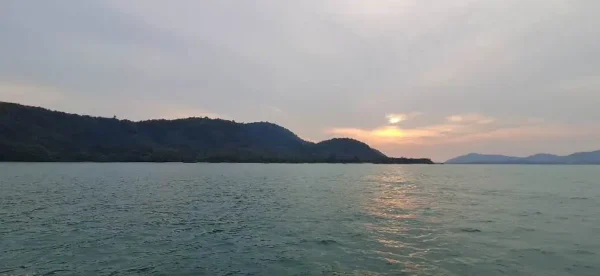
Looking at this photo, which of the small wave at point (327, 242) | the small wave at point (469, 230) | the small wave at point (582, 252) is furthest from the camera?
the small wave at point (469, 230)

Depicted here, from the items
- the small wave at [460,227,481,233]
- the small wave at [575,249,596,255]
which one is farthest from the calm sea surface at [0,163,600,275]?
the small wave at [460,227,481,233]

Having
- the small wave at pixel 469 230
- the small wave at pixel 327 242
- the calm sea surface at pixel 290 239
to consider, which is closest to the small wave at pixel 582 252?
the calm sea surface at pixel 290 239

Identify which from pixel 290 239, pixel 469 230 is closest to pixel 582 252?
pixel 469 230

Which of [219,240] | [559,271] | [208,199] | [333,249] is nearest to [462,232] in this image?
[559,271]

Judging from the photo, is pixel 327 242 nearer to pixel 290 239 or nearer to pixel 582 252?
pixel 290 239

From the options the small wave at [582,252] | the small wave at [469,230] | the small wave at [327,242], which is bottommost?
the small wave at [582,252]

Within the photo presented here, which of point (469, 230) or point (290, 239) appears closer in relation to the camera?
point (290, 239)

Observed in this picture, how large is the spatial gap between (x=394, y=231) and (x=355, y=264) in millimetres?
13455

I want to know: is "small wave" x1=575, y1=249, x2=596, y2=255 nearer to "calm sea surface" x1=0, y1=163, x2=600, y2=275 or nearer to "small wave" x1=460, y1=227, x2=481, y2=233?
"calm sea surface" x1=0, y1=163, x2=600, y2=275

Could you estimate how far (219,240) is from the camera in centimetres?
3234

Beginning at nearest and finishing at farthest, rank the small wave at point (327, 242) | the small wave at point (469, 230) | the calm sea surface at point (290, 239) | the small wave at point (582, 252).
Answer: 1. the calm sea surface at point (290, 239)
2. the small wave at point (582, 252)
3. the small wave at point (327, 242)
4. the small wave at point (469, 230)

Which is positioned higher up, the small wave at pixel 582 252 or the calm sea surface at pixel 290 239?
the calm sea surface at pixel 290 239

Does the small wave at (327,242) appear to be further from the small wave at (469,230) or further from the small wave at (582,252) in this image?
the small wave at (582,252)

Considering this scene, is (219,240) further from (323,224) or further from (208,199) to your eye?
(208,199)
